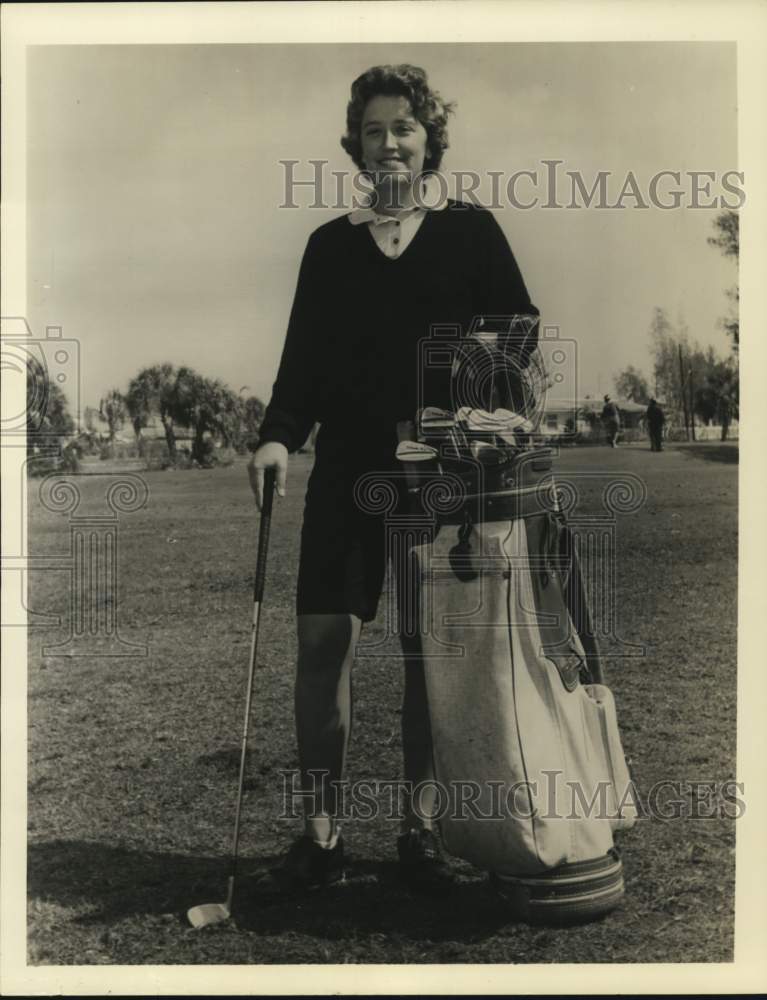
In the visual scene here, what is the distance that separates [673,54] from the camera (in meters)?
3.74

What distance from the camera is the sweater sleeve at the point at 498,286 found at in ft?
11.9

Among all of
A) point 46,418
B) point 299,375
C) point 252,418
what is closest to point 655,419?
point 299,375

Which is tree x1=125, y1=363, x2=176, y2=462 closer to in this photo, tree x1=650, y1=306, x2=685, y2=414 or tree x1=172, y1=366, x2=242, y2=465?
tree x1=172, y1=366, x2=242, y2=465

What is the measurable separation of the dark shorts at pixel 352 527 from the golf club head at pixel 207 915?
87 centimetres

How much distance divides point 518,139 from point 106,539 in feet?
5.94

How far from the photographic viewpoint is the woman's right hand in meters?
3.54

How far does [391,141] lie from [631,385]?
43.4 inches

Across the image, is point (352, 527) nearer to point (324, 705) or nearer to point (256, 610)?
point (256, 610)

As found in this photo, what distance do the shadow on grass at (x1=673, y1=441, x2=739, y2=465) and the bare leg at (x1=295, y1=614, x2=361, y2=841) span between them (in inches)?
50.3

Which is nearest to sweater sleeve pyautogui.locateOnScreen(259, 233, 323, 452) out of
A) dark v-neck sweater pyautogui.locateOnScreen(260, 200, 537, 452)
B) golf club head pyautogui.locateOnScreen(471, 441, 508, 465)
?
dark v-neck sweater pyautogui.locateOnScreen(260, 200, 537, 452)

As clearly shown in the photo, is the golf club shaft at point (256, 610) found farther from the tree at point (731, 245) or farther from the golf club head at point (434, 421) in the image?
the tree at point (731, 245)

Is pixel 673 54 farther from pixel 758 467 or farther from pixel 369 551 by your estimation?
pixel 369 551

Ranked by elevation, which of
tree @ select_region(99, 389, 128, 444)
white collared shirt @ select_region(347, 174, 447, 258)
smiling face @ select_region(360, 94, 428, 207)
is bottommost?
tree @ select_region(99, 389, 128, 444)

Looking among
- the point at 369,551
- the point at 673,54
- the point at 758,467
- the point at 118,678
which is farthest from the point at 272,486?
the point at 673,54
